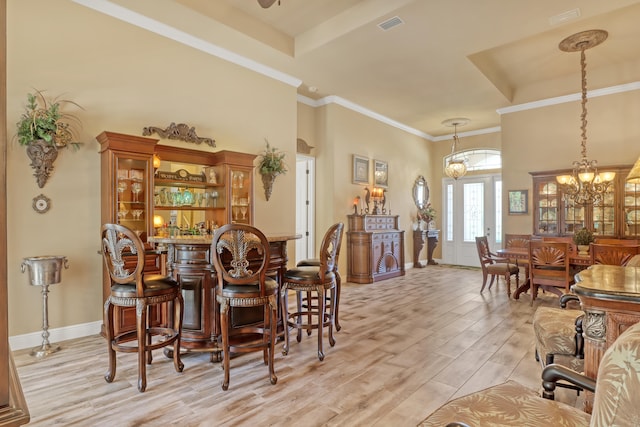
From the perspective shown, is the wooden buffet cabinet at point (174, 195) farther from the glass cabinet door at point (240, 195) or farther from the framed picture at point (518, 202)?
the framed picture at point (518, 202)

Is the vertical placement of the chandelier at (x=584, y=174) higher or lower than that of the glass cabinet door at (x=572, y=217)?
higher

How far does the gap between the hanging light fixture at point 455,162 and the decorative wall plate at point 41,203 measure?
23.3 ft

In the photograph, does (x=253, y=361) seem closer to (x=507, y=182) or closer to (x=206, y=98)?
(x=206, y=98)

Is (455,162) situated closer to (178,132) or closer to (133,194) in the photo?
(178,132)

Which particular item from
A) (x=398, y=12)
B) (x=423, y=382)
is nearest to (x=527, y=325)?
(x=423, y=382)

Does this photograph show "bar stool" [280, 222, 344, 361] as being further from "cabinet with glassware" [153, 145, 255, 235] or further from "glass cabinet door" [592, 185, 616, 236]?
"glass cabinet door" [592, 185, 616, 236]

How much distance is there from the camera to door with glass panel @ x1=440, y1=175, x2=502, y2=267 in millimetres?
8992

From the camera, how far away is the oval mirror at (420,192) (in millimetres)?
9453

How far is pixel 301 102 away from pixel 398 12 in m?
3.12

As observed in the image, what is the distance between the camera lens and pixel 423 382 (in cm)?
272

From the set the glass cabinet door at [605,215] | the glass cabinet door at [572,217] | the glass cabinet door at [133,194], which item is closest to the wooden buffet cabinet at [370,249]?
the glass cabinet door at [572,217]

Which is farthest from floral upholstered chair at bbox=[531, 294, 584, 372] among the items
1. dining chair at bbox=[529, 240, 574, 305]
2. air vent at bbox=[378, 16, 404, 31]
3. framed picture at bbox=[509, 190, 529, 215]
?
framed picture at bbox=[509, 190, 529, 215]

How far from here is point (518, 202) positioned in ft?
24.1

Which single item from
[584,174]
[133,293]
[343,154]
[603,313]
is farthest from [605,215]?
[133,293]
